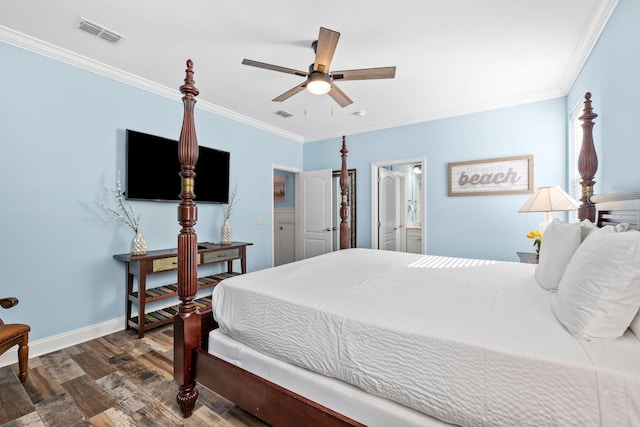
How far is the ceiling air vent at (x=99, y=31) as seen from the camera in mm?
2092

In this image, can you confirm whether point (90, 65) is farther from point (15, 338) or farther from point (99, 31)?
point (15, 338)

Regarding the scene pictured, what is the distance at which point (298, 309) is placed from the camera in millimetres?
1342

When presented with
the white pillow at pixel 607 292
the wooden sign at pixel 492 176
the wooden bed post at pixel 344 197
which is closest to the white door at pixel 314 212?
the wooden bed post at pixel 344 197

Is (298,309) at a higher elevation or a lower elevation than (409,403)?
higher

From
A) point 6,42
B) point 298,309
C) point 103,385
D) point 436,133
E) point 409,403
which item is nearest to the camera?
point 409,403

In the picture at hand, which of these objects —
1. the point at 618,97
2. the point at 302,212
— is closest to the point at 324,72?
the point at 618,97

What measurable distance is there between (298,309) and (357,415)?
1.60 feet

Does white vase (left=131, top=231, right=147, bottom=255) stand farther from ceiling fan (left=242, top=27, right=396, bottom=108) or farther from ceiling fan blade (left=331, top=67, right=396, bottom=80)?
ceiling fan blade (left=331, top=67, right=396, bottom=80)

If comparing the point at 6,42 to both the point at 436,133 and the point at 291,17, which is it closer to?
the point at 291,17

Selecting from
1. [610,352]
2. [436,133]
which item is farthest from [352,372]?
[436,133]

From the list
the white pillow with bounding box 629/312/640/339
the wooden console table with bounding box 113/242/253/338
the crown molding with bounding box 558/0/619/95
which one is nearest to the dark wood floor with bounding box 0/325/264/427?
the wooden console table with bounding box 113/242/253/338

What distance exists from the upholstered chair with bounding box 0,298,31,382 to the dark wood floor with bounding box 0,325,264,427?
6.2 inches

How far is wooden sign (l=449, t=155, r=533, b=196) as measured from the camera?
346cm

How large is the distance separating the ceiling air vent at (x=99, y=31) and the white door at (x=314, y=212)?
322cm
